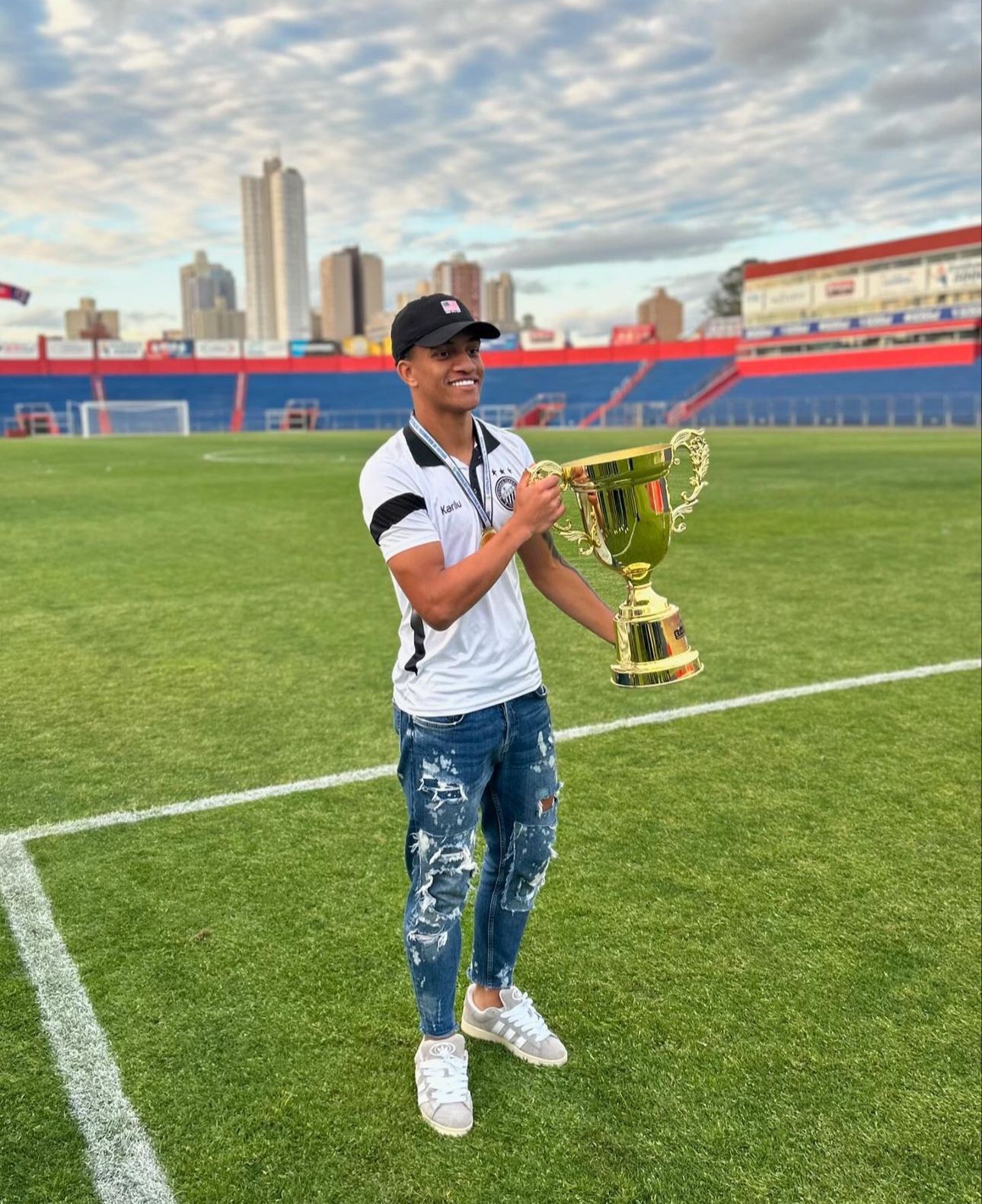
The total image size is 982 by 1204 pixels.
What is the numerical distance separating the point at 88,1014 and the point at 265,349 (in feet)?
229

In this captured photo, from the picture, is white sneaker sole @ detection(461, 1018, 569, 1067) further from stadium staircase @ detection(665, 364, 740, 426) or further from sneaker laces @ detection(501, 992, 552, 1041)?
stadium staircase @ detection(665, 364, 740, 426)

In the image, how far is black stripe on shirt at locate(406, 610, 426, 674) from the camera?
231 cm

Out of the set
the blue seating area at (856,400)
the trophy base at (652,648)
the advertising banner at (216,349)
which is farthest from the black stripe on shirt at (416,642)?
the advertising banner at (216,349)

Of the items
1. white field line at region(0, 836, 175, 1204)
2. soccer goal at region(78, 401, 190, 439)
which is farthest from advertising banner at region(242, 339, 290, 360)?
white field line at region(0, 836, 175, 1204)

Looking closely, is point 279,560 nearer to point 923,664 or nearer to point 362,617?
point 362,617

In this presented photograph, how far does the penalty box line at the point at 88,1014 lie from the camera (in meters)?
2.22

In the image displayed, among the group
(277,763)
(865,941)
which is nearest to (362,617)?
(277,763)

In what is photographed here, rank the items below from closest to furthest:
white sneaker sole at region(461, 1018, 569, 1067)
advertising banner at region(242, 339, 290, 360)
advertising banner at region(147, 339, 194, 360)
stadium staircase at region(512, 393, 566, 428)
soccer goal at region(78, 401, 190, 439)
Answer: white sneaker sole at region(461, 1018, 569, 1067)
soccer goal at region(78, 401, 190, 439)
stadium staircase at region(512, 393, 566, 428)
advertising banner at region(147, 339, 194, 360)
advertising banner at region(242, 339, 290, 360)

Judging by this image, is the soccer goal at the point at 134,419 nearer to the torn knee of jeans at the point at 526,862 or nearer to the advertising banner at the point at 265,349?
the advertising banner at the point at 265,349

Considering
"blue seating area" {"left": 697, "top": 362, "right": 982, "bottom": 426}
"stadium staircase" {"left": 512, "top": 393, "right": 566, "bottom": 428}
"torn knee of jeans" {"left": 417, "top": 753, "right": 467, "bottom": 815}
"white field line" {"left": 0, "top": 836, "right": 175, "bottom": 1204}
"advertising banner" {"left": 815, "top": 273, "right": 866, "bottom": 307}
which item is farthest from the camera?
"advertising banner" {"left": 815, "top": 273, "right": 866, "bottom": 307}

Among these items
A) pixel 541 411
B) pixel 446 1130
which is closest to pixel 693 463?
pixel 446 1130

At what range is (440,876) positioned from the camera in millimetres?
2373

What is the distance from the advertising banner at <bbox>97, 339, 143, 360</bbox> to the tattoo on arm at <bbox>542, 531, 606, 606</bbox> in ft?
220

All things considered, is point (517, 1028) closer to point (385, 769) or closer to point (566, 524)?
point (566, 524)
